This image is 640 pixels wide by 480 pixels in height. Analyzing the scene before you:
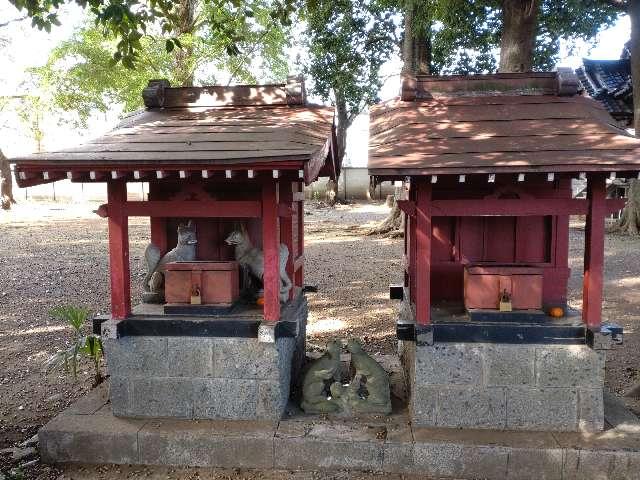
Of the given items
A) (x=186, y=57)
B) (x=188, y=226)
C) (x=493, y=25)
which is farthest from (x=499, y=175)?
(x=186, y=57)

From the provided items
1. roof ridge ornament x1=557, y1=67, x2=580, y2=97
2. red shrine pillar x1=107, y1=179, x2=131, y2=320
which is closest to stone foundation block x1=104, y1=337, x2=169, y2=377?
red shrine pillar x1=107, y1=179, x2=131, y2=320

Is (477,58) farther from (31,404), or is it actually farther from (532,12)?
(31,404)

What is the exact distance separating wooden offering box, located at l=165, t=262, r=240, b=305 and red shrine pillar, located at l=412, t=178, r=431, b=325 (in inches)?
75.0

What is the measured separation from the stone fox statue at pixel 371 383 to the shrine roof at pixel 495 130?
2.06 metres

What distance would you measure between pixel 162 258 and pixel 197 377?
142 cm

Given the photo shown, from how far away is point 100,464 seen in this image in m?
5.03

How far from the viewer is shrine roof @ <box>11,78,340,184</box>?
452 cm

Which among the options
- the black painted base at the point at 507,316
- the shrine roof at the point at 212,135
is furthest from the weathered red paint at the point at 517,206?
the shrine roof at the point at 212,135

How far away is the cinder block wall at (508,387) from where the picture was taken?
494 centimetres

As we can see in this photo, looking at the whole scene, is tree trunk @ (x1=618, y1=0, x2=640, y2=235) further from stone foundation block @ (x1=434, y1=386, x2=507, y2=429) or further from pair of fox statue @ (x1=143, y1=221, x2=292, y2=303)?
pair of fox statue @ (x1=143, y1=221, x2=292, y2=303)

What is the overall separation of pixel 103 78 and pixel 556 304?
21.9m

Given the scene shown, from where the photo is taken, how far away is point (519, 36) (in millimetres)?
11570

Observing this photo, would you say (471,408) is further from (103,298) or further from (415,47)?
(415,47)

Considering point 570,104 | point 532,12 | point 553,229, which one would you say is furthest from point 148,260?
point 532,12
